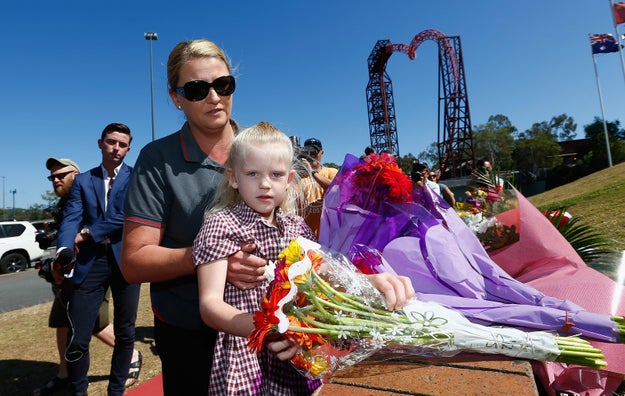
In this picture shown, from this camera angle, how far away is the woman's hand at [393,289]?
0.98 m

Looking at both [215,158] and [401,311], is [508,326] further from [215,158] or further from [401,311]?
[215,158]

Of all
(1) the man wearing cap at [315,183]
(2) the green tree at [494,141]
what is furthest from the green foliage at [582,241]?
(2) the green tree at [494,141]

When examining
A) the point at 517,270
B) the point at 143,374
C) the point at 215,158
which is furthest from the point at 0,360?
the point at 517,270

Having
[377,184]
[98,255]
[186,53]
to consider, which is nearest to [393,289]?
[377,184]

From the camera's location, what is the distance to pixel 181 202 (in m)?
1.39

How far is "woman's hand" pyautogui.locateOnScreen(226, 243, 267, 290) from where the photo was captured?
1191mm

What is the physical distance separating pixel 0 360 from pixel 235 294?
409 centimetres

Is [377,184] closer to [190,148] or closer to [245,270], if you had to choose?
[245,270]

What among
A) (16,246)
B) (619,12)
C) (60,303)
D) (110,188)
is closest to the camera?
(110,188)

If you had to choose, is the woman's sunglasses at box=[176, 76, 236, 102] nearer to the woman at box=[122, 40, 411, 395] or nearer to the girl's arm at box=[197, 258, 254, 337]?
the woman at box=[122, 40, 411, 395]

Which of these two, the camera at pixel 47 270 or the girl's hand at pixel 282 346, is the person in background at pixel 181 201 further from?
the camera at pixel 47 270

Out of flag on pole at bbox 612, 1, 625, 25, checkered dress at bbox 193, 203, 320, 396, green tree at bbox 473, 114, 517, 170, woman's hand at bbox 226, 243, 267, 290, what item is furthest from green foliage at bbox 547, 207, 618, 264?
green tree at bbox 473, 114, 517, 170

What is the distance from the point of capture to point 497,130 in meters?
52.3

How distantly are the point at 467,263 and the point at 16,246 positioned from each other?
650 inches
